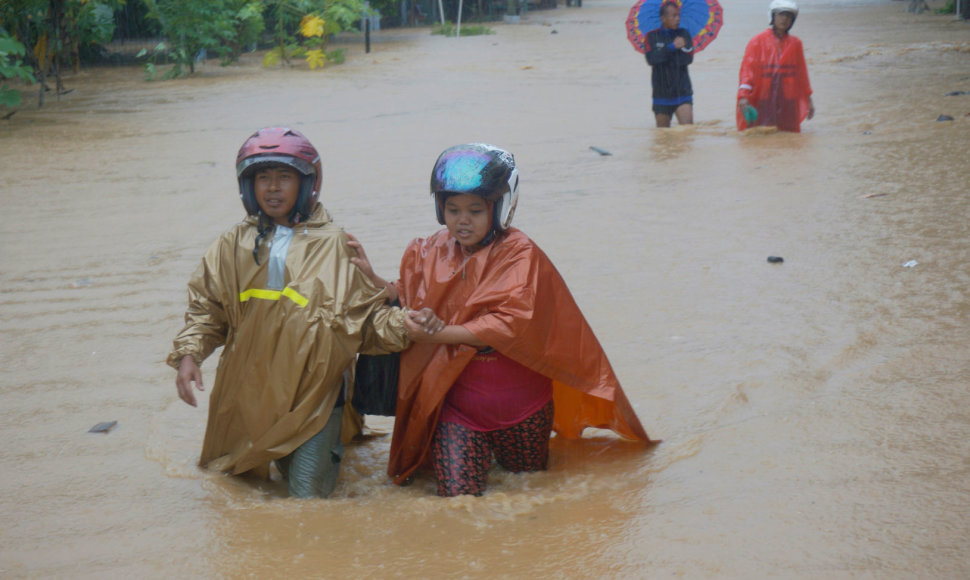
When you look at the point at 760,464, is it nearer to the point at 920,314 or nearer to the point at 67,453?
the point at 920,314

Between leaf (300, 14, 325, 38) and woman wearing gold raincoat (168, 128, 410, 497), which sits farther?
leaf (300, 14, 325, 38)

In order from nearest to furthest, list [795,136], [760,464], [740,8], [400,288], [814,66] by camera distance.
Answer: [760,464] < [400,288] < [795,136] < [814,66] < [740,8]

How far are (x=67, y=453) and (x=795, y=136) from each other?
27.1ft

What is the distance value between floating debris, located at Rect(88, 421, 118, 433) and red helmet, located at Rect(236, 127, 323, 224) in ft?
4.13

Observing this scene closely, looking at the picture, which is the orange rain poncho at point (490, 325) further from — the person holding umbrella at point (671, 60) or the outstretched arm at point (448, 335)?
the person holding umbrella at point (671, 60)

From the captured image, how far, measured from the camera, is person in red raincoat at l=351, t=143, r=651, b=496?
3291mm

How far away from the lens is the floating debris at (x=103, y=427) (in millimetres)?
4016

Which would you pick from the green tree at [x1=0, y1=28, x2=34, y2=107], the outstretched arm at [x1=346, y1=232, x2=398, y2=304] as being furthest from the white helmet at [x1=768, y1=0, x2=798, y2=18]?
the green tree at [x1=0, y1=28, x2=34, y2=107]

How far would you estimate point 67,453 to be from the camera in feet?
12.5

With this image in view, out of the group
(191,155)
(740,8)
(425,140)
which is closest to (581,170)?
(425,140)

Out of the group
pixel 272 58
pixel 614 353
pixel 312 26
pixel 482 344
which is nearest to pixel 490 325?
pixel 482 344

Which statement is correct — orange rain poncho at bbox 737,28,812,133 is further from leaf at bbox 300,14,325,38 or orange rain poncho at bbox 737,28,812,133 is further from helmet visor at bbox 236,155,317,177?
leaf at bbox 300,14,325,38

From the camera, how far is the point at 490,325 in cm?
323

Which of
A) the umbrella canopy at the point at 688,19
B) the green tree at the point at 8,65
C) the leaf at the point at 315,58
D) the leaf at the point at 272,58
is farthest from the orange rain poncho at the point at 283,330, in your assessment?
the leaf at the point at 272,58
